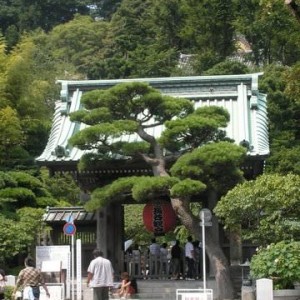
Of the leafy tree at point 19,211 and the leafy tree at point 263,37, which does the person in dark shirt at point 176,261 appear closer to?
the leafy tree at point 19,211

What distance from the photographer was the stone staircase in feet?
79.2

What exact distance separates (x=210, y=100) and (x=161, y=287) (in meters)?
6.97

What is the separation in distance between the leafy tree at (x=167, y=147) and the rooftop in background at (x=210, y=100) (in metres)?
2.64

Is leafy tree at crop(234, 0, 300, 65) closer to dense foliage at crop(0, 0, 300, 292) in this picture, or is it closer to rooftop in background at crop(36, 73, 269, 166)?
dense foliage at crop(0, 0, 300, 292)

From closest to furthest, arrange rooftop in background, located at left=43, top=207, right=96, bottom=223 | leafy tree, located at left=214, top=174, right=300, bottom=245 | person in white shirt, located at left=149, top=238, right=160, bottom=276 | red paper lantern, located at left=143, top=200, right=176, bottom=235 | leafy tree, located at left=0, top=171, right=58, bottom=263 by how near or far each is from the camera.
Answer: leafy tree, located at left=214, top=174, right=300, bottom=245 → leafy tree, located at left=0, top=171, right=58, bottom=263 → red paper lantern, located at left=143, top=200, right=176, bottom=235 → person in white shirt, located at left=149, top=238, right=160, bottom=276 → rooftop in background, located at left=43, top=207, right=96, bottom=223

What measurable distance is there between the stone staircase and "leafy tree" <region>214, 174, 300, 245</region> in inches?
131

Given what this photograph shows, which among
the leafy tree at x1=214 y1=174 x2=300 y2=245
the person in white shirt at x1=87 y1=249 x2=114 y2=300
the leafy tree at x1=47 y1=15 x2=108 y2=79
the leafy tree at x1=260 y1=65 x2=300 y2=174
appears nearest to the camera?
the person in white shirt at x1=87 y1=249 x2=114 y2=300

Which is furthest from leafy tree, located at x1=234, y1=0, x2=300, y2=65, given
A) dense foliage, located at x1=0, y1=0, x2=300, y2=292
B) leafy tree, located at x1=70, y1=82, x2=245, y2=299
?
leafy tree, located at x1=70, y1=82, x2=245, y2=299

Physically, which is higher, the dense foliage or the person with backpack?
the dense foliage

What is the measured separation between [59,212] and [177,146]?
634 centimetres

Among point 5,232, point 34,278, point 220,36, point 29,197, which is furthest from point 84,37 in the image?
point 34,278

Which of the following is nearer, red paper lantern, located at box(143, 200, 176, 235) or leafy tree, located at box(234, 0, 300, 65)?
red paper lantern, located at box(143, 200, 176, 235)

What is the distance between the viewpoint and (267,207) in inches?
827

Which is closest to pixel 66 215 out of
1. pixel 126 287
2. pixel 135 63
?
pixel 126 287
